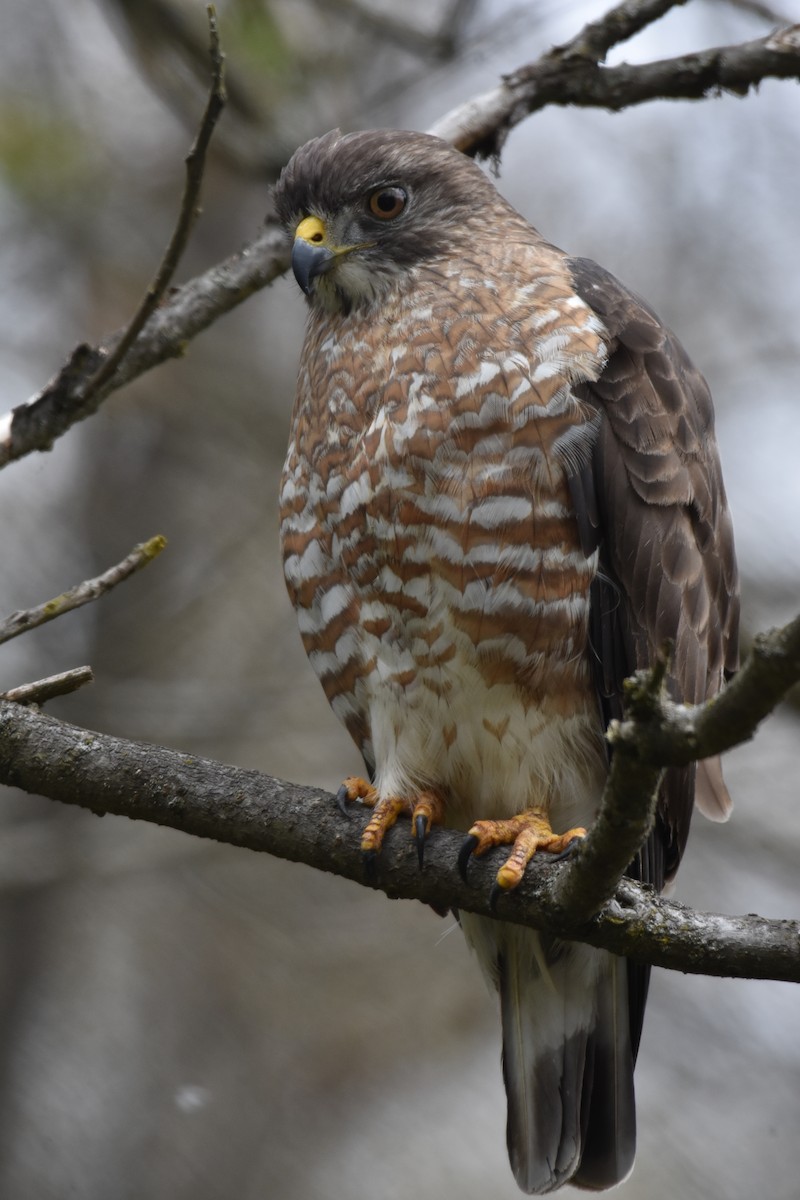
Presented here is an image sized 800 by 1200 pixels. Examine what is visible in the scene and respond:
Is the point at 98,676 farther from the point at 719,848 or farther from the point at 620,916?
the point at 620,916

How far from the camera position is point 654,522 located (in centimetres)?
351

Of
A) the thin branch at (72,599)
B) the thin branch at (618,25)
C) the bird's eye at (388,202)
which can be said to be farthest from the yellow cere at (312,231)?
the thin branch at (72,599)

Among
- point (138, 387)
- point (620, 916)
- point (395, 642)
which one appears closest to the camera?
point (620, 916)

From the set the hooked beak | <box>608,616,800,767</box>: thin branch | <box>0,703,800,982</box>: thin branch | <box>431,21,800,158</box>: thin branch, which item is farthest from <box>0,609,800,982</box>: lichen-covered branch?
<box>431,21,800,158</box>: thin branch

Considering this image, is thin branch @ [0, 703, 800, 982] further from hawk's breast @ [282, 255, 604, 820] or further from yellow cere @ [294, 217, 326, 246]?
yellow cere @ [294, 217, 326, 246]

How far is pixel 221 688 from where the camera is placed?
644 centimetres

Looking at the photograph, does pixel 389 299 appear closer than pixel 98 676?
Yes

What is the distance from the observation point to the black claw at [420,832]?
3168mm

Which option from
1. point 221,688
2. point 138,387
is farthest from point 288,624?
point 138,387

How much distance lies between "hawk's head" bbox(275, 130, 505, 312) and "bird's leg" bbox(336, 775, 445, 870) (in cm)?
142

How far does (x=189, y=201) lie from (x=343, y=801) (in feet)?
4.71

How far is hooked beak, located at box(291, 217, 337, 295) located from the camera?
382cm

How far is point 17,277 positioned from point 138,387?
881 millimetres

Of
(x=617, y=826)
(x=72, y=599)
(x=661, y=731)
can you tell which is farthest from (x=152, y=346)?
(x=661, y=731)
